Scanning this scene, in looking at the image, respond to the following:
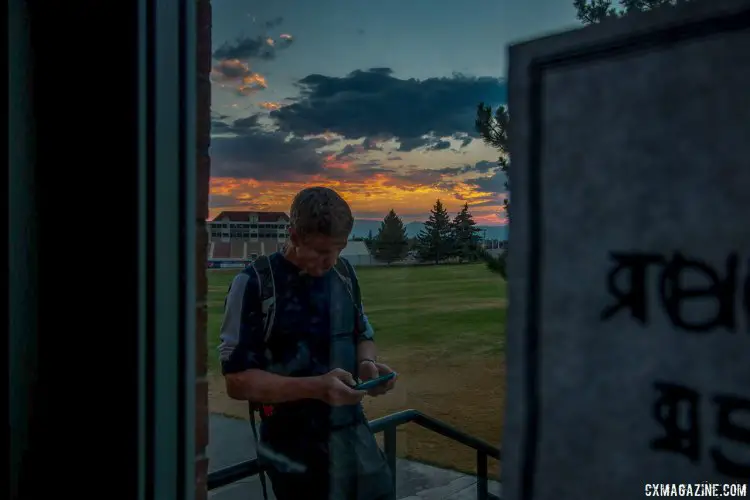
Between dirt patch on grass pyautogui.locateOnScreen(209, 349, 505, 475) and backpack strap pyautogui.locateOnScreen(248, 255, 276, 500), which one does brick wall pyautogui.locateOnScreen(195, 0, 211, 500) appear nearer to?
dirt patch on grass pyautogui.locateOnScreen(209, 349, 505, 475)

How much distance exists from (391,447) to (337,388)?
1.72ft

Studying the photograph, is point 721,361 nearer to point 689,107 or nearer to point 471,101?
point 689,107

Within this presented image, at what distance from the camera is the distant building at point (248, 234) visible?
1541 millimetres

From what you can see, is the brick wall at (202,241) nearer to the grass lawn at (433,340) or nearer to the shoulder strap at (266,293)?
the grass lawn at (433,340)

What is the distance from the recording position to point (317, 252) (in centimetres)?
174

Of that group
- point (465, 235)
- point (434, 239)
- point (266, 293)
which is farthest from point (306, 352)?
point (465, 235)

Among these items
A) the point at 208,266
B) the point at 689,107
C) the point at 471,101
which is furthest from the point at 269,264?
the point at 689,107

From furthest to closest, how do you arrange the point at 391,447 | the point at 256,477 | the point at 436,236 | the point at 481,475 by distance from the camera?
the point at 391,447 → the point at 481,475 → the point at 256,477 → the point at 436,236

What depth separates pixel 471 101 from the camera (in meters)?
1.28

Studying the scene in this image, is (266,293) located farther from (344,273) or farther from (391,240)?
(391,240)

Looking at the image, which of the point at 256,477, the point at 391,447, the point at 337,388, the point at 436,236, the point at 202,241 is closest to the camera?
the point at 202,241

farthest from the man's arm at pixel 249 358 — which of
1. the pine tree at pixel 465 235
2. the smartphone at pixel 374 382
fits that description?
the pine tree at pixel 465 235

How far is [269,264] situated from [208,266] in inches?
15.6
